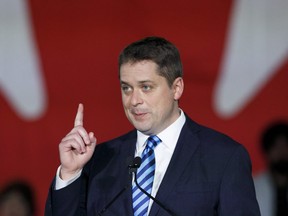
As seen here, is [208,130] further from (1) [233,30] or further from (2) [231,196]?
(1) [233,30]

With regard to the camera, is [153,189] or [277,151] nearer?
[153,189]

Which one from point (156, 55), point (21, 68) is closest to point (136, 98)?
point (156, 55)

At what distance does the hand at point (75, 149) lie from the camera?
5.81 ft

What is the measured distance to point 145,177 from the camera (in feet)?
6.00

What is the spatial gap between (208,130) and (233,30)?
142cm

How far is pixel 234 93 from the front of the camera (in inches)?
128

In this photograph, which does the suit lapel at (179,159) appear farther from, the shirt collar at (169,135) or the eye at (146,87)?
the eye at (146,87)

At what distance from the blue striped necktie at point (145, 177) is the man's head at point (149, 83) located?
0.04 meters

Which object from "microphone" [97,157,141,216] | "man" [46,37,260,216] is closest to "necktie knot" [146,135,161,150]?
"man" [46,37,260,216]

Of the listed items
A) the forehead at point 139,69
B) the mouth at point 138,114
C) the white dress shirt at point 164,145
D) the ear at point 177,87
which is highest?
the forehead at point 139,69

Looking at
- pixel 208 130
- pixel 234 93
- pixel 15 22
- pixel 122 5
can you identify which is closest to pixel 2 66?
pixel 15 22

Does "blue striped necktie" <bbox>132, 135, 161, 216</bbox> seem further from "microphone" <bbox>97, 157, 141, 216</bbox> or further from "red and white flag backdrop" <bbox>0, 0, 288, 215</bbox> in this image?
"red and white flag backdrop" <bbox>0, 0, 288, 215</bbox>

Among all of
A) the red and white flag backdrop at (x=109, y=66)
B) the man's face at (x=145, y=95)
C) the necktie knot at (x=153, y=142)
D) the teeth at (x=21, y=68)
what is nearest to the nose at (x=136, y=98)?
the man's face at (x=145, y=95)

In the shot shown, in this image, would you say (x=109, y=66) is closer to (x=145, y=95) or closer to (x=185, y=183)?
(x=145, y=95)
